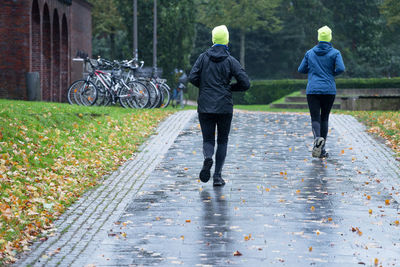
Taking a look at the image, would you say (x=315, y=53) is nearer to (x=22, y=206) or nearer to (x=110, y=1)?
(x=22, y=206)

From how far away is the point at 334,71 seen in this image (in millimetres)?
11516

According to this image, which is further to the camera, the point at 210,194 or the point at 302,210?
the point at 210,194

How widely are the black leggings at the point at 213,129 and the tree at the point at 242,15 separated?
53.6 metres

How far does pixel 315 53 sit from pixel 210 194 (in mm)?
3693

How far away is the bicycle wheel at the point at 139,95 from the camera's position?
19688 millimetres

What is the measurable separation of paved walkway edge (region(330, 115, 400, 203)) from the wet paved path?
28 mm

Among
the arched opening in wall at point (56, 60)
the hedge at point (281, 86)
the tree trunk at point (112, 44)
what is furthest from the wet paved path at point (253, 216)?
the tree trunk at point (112, 44)

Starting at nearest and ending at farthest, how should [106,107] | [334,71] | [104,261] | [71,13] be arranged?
[104,261]
[334,71]
[106,107]
[71,13]

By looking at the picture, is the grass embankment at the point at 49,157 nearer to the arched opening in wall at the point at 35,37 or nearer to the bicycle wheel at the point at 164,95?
the bicycle wheel at the point at 164,95

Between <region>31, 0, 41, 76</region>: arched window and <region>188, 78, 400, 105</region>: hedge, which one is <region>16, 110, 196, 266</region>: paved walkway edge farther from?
<region>188, 78, 400, 105</region>: hedge

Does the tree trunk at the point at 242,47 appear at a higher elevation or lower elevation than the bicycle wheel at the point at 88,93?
higher

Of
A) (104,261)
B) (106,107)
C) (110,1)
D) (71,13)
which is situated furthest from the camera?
(110,1)

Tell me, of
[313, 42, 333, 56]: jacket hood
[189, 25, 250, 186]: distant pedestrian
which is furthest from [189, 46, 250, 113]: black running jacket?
[313, 42, 333, 56]: jacket hood

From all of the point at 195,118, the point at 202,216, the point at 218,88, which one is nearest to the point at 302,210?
the point at 202,216
